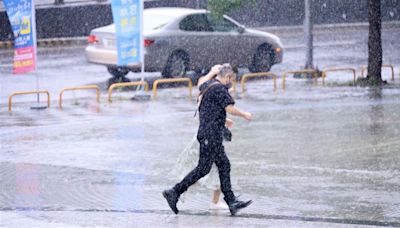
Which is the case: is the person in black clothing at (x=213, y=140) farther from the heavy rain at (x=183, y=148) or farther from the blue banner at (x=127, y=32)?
the blue banner at (x=127, y=32)

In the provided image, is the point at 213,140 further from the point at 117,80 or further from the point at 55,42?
the point at 55,42

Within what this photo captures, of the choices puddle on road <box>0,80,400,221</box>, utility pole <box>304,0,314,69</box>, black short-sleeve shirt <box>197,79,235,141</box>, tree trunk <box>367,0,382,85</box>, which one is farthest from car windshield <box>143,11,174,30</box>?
black short-sleeve shirt <box>197,79,235,141</box>

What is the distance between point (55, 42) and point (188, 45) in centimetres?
1195

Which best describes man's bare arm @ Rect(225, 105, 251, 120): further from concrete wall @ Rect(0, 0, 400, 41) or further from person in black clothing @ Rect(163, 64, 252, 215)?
concrete wall @ Rect(0, 0, 400, 41)

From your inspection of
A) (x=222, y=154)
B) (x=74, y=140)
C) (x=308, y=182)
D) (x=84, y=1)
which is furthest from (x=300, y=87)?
(x=84, y=1)

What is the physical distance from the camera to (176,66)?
24.8m

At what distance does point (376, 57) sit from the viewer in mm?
23375

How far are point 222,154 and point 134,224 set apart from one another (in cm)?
113

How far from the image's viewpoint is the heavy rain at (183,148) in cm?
1048

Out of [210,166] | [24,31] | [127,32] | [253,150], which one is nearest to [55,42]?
[127,32]

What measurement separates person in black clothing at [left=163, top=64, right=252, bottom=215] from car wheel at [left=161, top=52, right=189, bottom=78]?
1433 centimetres

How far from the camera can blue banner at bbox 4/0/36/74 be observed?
20.3 m

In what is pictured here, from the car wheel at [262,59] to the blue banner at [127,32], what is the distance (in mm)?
5635

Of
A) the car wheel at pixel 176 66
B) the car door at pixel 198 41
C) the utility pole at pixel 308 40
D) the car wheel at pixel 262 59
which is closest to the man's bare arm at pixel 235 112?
the car wheel at pixel 176 66
